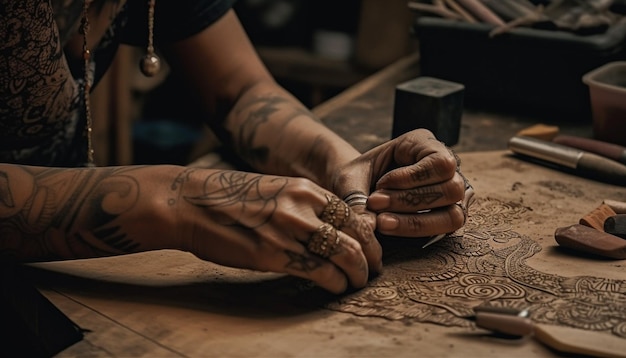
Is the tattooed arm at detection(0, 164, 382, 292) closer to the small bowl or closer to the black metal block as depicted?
the black metal block

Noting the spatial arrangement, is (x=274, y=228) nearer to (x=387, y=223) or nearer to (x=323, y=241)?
(x=323, y=241)

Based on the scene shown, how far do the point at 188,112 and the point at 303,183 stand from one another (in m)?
3.06

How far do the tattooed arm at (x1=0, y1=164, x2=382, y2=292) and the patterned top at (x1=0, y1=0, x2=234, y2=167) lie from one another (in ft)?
0.81

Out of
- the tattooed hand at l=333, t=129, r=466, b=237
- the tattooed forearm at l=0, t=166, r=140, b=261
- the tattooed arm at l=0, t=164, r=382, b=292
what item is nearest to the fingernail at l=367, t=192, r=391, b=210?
the tattooed hand at l=333, t=129, r=466, b=237

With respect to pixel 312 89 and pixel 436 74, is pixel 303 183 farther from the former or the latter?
pixel 312 89

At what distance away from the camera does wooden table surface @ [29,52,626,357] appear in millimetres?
1137

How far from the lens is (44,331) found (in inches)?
50.8

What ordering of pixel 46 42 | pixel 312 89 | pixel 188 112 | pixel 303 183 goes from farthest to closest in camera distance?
pixel 188 112 < pixel 312 89 < pixel 46 42 < pixel 303 183

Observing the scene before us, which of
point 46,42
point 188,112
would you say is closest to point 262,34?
point 188,112

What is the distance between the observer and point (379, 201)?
1380 mm

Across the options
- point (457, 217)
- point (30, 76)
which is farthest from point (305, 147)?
point (30, 76)

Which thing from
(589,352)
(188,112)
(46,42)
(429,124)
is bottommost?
(188,112)

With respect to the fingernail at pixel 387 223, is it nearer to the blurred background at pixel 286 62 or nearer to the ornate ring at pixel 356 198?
the ornate ring at pixel 356 198

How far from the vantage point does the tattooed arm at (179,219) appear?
4.02 ft
